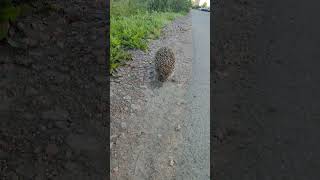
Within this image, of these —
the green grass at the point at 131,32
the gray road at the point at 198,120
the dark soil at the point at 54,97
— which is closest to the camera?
the dark soil at the point at 54,97

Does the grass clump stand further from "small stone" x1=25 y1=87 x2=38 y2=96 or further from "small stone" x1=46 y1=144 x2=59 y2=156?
"small stone" x1=46 y1=144 x2=59 y2=156

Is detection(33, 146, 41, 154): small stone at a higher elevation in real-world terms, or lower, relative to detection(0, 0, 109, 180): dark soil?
lower

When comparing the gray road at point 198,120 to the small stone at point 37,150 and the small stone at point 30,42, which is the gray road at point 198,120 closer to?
the small stone at point 37,150

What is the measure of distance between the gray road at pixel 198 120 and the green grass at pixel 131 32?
11.8 inches

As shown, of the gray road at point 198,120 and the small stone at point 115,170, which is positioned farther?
the gray road at point 198,120

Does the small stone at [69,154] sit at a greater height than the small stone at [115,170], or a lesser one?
greater

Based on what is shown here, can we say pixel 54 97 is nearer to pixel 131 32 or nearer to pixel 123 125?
pixel 123 125

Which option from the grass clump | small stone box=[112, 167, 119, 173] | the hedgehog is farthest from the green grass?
small stone box=[112, 167, 119, 173]

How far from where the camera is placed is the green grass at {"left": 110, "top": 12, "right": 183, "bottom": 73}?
7.30 ft

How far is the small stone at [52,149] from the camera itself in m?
1.71
